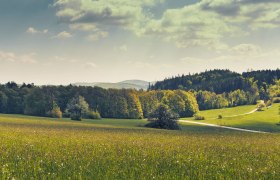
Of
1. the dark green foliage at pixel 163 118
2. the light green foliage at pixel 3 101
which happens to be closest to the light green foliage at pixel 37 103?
the light green foliage at pixel 3 101

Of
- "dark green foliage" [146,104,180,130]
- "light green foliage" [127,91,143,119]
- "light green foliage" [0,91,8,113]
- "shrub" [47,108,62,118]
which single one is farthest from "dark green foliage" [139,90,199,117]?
"dark green foliage" [146,104,180,130]

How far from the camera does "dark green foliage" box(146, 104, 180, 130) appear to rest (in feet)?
278

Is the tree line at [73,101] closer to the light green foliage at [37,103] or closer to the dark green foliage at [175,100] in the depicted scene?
the light green foliage at [37,103]

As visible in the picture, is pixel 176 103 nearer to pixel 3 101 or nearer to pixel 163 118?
pixel 3 101

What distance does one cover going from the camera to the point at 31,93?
130 metres

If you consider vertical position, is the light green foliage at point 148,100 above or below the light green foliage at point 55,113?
above

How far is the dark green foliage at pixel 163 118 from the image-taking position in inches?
3342

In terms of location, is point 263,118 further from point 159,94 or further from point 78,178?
point 78,178

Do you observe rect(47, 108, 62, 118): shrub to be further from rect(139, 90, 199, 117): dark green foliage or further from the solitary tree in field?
rect(139, 90, 199, 117): dark green foliage

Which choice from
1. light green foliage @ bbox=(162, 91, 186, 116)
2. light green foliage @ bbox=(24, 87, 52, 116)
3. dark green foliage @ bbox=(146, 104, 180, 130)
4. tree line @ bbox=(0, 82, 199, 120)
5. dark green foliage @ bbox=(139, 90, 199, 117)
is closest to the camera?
dark green foliage @ bbox=(146, 104, 180, 130)

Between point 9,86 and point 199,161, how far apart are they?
142363 millimetres

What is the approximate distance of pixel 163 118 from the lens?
283 feet

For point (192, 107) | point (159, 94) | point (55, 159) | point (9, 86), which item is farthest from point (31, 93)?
point (55, 159)

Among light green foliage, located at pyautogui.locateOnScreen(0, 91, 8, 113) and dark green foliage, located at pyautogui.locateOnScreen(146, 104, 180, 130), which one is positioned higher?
light green foliage, located at pyautogui.locateOnScreen(0, 91, 8, 113)
